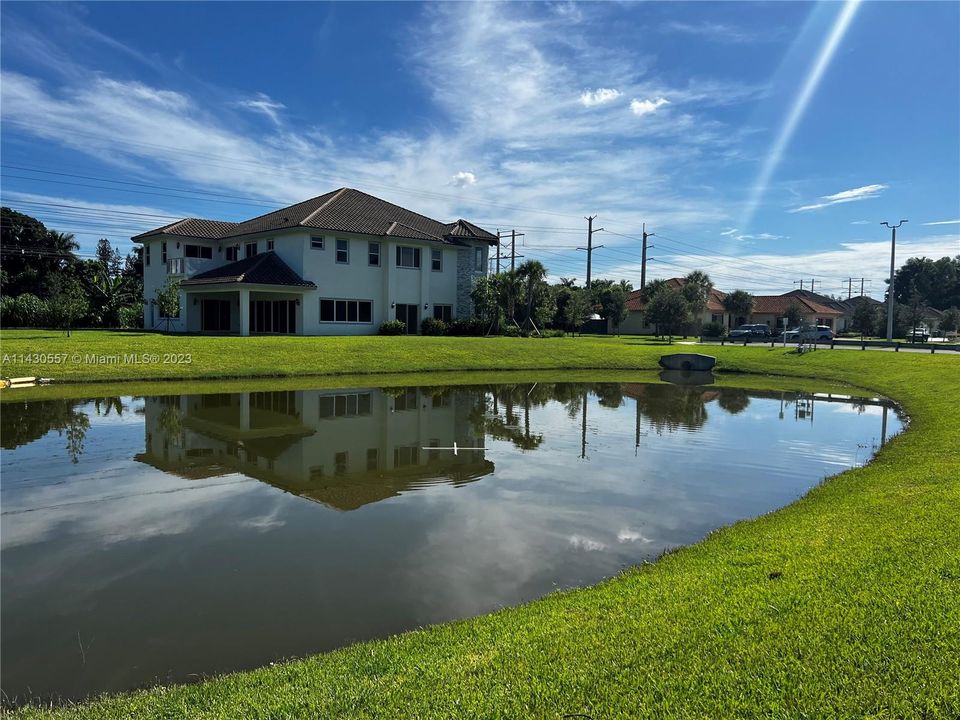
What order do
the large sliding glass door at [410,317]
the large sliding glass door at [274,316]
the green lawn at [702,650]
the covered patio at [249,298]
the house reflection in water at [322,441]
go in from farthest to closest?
1. the large sliding glass door at [410,317]
2. the large sliding glass door at [274,316]
3. the covered patio at [249,298]
4. the house reflection in water at [322,441]
5. the green lawn at [702,650]

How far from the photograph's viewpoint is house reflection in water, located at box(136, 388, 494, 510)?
10.5 metres

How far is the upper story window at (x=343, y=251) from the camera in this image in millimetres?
39500

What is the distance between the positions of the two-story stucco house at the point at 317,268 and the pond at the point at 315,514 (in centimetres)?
2135

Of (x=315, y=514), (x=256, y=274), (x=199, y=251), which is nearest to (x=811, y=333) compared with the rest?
(x=256, y=274)

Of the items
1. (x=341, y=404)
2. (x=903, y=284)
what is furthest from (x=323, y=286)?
(x=903, y=284)

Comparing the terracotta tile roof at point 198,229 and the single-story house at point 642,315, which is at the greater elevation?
the terracotta tile roof at point 198,229

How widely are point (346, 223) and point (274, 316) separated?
7.33 metres

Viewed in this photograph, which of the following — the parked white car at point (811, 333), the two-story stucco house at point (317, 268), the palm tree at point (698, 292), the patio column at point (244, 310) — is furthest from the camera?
the palm tree at point (698, 292)

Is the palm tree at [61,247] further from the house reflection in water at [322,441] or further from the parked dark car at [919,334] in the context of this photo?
the parked dark car at [919,334]

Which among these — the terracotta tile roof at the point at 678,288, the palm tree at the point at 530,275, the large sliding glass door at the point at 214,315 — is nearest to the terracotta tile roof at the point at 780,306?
Answer: the terracotta tile roof at the point at 678,288

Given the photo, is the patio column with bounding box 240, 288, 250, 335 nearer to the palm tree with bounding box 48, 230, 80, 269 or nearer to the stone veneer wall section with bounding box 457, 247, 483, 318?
the stone veneer wall section with bounding box 457, 247, 483, 318

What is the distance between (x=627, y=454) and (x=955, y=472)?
5.30m

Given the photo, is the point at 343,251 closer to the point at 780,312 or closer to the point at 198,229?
the point at 198,229

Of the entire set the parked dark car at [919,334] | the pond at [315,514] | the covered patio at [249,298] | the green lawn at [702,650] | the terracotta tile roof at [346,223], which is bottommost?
the pond at [315,514]
